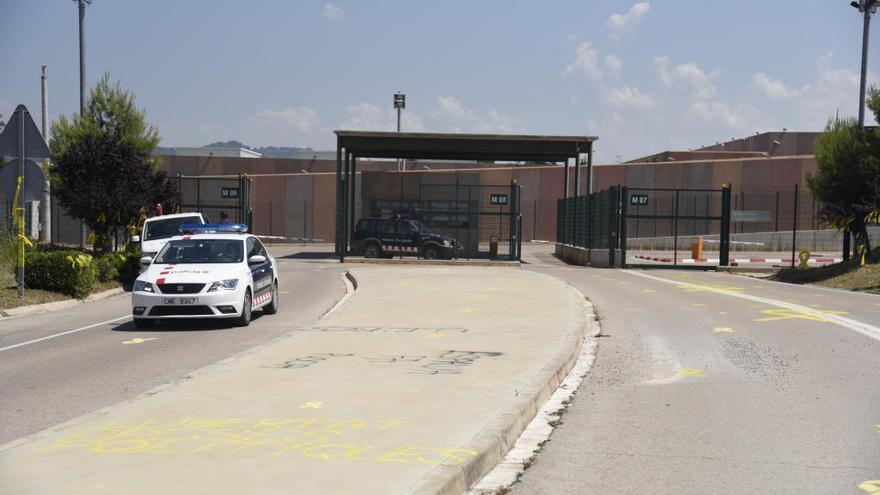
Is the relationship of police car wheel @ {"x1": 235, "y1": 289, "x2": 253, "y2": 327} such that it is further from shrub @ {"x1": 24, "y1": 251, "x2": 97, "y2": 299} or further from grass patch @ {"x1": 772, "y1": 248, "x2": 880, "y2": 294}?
grass patch @ {"x1": 772, "y1": 248, "x2": 880, "y2": 294}

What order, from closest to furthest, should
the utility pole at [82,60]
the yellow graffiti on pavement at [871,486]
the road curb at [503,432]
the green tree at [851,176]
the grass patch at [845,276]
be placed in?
the road curb at [503,432] < the yellow graffiti on pavement at [871,486] < the grass patch at [845,276] < the green tree at [851,176] < the utility pole at [82,60]

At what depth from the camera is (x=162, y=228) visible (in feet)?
77.1

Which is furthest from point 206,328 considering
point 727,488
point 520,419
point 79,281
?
point 727,488

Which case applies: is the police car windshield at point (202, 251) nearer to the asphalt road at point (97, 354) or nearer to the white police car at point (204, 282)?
the white police car at point (204, 282)

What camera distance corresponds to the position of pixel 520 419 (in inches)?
297

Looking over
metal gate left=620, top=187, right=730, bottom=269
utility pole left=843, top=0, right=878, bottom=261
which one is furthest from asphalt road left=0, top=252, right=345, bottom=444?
metal gate left=620, top=187, right=730, bottom=269

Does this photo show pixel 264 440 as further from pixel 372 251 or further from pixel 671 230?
pixel 671 230

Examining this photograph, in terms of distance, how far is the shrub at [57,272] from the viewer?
62.0ft

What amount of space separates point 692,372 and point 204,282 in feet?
25.5

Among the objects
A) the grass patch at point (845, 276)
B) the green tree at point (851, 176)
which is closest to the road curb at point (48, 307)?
the grass patch at point (845, 276)

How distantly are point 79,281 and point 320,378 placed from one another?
39.3 ft

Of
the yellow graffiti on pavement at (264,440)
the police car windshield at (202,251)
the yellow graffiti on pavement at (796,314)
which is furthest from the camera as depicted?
the yellow graffiti on pavement at (796,314)

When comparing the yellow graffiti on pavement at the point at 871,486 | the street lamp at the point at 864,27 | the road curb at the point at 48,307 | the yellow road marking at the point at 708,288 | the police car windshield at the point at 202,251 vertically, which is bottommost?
the road curb at the point at 48,307

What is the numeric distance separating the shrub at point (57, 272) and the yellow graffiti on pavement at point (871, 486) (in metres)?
16.7
